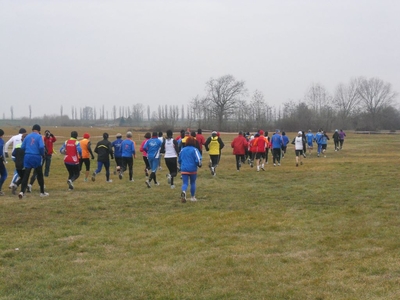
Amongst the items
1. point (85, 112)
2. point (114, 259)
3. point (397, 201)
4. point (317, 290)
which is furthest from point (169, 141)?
point (85, 112)

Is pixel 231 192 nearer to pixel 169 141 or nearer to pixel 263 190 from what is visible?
pixel 263 190

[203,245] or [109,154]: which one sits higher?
[109,154]

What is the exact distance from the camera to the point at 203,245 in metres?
7.81

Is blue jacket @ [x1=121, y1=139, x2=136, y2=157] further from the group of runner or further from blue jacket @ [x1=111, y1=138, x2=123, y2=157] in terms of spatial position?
blue jacket @ [x1=111, y1=138, x2=123, y2=157]

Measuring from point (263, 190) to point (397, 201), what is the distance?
393 centimetres

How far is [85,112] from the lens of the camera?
191750 millimetres

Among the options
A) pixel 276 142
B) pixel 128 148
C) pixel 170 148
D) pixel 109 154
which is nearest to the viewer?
pixel 170 148

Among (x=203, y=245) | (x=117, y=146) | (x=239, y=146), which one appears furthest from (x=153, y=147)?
(x=203, y=245)

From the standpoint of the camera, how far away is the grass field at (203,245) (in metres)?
5.78

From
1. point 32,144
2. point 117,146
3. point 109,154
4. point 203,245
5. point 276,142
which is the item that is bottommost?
point 203,245

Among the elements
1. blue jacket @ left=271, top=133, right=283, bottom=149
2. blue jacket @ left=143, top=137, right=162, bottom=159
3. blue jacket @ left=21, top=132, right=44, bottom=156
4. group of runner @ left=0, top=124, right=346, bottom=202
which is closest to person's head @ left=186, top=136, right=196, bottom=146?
group of runner @ left=0, top=124, right=346, bottom=202

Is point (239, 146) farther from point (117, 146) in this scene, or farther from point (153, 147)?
point (153, 147)

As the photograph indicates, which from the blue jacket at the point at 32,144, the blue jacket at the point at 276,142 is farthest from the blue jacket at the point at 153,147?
the blue jacket at the point at 276,142

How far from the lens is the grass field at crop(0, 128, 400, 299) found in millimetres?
5781
